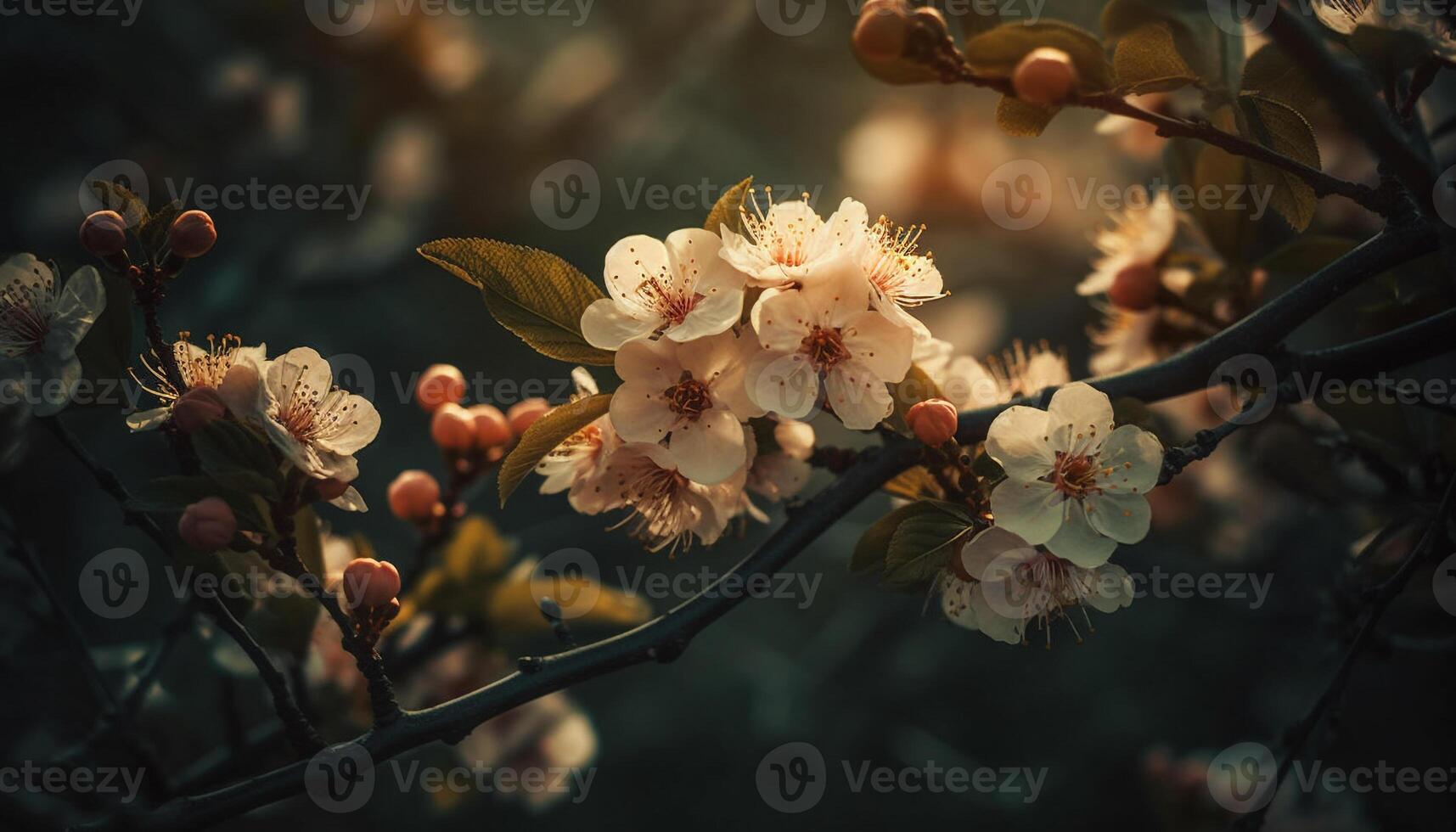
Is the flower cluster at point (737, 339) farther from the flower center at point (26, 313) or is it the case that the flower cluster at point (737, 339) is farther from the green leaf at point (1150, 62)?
the flower center at point (26, 313)

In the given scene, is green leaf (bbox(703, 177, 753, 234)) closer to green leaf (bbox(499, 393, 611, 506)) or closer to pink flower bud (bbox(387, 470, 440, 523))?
green leaf (bbox(499, 393, 611, 506))

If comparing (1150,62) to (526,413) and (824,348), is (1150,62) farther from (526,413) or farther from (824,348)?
(526,413)

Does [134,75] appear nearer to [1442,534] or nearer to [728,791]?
[728,791]

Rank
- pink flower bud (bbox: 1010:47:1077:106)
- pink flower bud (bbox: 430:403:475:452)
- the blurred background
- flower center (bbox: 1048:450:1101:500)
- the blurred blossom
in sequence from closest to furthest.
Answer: pink flower bud (bbox: 1010:47:1077:106) → flower center (bbox: 1048:450:1101:500) → pink flower bud (bbox: 430:403:475:452) → the blurred background → the blurred blossom

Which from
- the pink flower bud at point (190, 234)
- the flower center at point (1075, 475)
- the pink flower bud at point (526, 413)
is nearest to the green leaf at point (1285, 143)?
the flower center at point (1075, 475)

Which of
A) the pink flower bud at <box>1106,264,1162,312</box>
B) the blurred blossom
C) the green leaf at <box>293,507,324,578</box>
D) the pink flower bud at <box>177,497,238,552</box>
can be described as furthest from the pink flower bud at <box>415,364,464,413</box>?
the blurred blossom

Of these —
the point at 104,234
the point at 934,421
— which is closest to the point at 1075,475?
the point at 934,421
